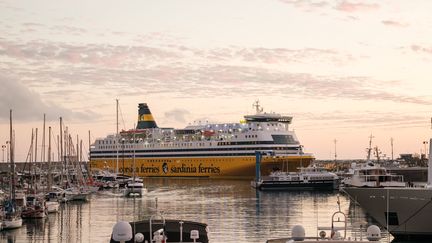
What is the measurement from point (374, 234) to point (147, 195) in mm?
61396

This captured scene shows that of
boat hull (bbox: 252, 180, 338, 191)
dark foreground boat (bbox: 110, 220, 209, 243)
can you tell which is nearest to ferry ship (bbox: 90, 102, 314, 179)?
boat hull (bbox: 252, 180, 338, 191)

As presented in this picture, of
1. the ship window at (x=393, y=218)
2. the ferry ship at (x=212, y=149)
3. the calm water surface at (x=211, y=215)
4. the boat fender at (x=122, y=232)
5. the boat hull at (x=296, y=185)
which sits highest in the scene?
the ferry ship at (x=212, y=149)

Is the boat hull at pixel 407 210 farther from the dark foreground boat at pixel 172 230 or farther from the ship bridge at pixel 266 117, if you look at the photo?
the ship bridge at pixel 266 117

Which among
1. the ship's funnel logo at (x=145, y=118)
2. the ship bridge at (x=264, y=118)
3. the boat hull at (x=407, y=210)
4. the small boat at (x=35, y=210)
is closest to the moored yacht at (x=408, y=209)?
the boat hull at (x=407, y=210)

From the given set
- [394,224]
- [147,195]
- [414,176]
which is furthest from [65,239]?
[414,176]

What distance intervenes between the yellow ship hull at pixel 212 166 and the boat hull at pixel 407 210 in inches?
3111

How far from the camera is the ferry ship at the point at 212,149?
408ft

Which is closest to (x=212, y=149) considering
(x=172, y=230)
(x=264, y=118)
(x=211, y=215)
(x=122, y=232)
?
(x=264, y=118)

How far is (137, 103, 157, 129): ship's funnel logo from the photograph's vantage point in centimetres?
15396

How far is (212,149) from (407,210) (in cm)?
9344

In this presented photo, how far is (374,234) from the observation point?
22.6m

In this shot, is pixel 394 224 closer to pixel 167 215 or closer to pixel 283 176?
pixel 167 215

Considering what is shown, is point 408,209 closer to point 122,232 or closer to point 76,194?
point 122,232

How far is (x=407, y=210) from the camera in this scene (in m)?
37.4
